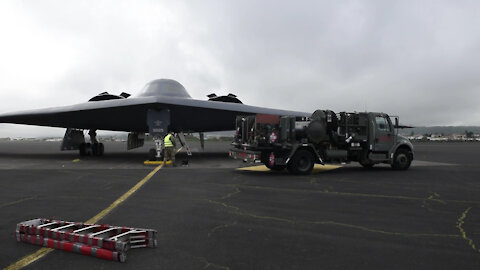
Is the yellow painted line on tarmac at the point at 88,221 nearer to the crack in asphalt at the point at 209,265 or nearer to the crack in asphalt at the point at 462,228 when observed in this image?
the crack in asphalt at the point at 209,265

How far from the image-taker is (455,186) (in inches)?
369

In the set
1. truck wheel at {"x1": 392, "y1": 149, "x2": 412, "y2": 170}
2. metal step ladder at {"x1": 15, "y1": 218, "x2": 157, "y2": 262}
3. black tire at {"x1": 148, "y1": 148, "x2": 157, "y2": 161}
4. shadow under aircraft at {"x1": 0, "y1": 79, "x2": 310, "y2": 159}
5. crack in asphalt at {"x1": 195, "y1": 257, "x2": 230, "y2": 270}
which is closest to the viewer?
crack in asphalt at {"x1": 195, "y1": 257, "x2": 230, "y2": 270}

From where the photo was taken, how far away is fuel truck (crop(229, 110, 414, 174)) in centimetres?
1194

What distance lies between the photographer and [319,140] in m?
12.6

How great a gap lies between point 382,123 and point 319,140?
3096 millimetres

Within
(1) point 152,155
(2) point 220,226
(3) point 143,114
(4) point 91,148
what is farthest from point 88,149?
(2) point 220,226

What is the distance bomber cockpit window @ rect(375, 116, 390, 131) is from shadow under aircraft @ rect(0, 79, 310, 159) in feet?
25.1

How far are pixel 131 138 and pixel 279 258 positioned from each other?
22.6 m

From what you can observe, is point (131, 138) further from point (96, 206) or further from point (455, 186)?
point (455, 186)

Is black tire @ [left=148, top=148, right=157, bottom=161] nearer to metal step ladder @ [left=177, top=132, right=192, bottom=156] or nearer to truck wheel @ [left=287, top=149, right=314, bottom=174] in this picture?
metal step ladder @ [left=177, top=132, right=192, bottom=156]

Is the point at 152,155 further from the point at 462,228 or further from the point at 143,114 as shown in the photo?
the point at 462,228

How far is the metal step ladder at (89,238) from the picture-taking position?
12.2ft

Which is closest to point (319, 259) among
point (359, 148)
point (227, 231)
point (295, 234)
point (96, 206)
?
point (295, 234)

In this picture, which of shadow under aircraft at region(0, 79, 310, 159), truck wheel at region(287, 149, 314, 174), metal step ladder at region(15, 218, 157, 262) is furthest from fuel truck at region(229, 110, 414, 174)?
metal step ladder at region(15, 218, 157, 262)
